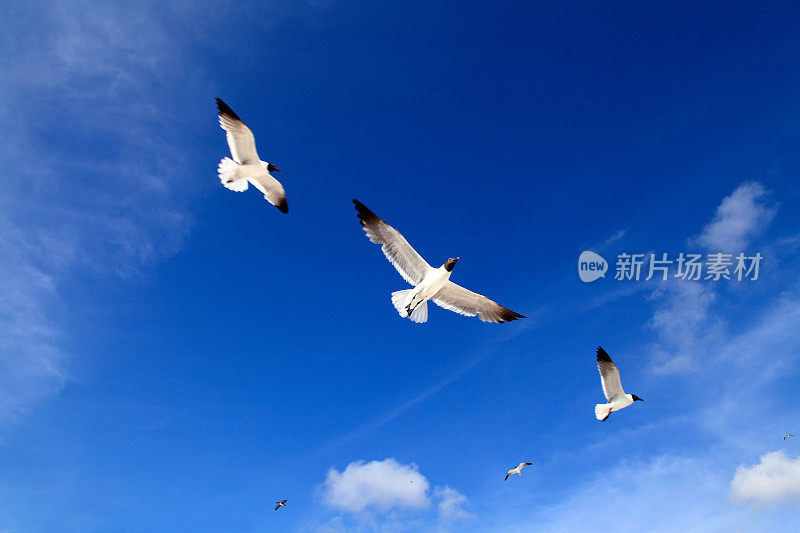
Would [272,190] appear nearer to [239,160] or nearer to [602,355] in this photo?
[239,160]

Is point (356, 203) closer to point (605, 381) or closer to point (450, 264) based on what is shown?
point (450, 264)

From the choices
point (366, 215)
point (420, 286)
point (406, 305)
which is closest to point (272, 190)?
point (366, 215)

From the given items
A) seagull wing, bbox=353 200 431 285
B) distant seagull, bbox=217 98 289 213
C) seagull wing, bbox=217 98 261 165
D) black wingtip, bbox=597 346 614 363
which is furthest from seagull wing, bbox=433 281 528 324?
seagull wing, bbox=217 98 261 165

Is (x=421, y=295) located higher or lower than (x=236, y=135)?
lower

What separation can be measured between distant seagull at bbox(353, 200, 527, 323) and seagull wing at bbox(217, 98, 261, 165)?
15.6 ft

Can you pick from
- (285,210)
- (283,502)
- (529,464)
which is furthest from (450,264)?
(283,502)

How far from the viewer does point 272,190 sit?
66.9 ft

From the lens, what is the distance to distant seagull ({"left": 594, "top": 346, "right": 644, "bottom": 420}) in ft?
67.2

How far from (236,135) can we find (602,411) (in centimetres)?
1618

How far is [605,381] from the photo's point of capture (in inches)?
814

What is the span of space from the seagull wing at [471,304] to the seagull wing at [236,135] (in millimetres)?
8031

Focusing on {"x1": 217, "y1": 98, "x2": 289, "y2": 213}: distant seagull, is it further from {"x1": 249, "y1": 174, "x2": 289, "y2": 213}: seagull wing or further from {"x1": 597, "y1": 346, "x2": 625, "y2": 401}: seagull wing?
{"x1": 597, "y1": 346, "x2": 625, "y2": 401}: seagull wing

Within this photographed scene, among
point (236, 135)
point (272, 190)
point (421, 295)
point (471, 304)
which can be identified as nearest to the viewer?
point (421, 295)

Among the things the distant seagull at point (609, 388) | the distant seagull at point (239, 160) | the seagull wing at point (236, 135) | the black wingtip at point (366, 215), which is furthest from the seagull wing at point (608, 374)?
the seagull wing at point (236, 135)
